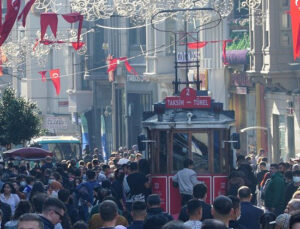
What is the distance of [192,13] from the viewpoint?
37.4 metres

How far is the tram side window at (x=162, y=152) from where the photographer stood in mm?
22234

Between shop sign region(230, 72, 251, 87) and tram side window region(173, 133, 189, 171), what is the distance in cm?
2183

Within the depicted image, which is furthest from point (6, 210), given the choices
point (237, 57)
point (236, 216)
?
point (237, 57)

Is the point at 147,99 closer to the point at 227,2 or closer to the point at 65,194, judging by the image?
the point at 227,2

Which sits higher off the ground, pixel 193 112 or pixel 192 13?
pixel 192 13

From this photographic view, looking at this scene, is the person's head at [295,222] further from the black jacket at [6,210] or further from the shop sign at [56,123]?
the shop sign at [56,123]

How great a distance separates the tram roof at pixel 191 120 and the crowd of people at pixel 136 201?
33.4 inches

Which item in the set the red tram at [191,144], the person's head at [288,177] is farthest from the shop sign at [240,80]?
the person's head at [288,177]

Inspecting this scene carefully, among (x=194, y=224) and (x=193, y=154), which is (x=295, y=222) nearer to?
(x=194, y=224)

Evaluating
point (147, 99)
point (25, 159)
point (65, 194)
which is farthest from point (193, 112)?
point (147, 99)

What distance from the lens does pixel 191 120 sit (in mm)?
22438

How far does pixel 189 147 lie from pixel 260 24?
18.8 metres

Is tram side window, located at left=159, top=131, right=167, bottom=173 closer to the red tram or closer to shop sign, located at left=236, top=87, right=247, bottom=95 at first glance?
the red tram

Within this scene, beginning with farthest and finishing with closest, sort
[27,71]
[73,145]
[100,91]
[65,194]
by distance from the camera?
[27,71], [100,91], [73,145], [65,194]
